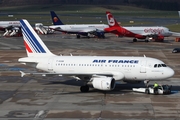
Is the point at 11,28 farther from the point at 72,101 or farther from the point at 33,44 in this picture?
the point at 72,101

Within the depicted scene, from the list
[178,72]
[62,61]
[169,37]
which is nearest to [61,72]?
[62,61]

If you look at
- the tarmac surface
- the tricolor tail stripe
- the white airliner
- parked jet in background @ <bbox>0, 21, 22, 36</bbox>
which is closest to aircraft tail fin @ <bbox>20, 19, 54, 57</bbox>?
the tricolor tail stripe

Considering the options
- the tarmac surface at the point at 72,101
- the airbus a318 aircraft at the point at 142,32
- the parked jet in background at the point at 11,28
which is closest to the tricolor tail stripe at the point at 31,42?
the tarmac surface at the point at 72,101

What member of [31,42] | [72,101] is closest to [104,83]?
[72,101]

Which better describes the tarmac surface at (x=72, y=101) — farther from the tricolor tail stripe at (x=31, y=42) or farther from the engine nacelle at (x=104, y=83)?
the tricolor tail stripe at (x=31, y=42)

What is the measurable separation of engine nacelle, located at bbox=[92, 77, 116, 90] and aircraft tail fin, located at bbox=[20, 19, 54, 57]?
29.6ft

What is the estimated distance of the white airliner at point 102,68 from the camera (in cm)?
4819

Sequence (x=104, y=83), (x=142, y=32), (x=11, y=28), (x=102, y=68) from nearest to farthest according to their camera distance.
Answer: (x=104, y=83) < (x=102, y=68) < (x=142, y=32) < (x=11, y=28)

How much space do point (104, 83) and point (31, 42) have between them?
41.0 ft

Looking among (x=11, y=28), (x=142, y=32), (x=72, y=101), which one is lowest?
(x=72, y=101)

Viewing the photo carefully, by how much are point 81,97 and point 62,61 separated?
Result: 22.3ft

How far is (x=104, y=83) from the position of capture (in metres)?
46.9

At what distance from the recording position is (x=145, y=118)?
37938mm

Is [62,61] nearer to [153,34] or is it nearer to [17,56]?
[17,56]
